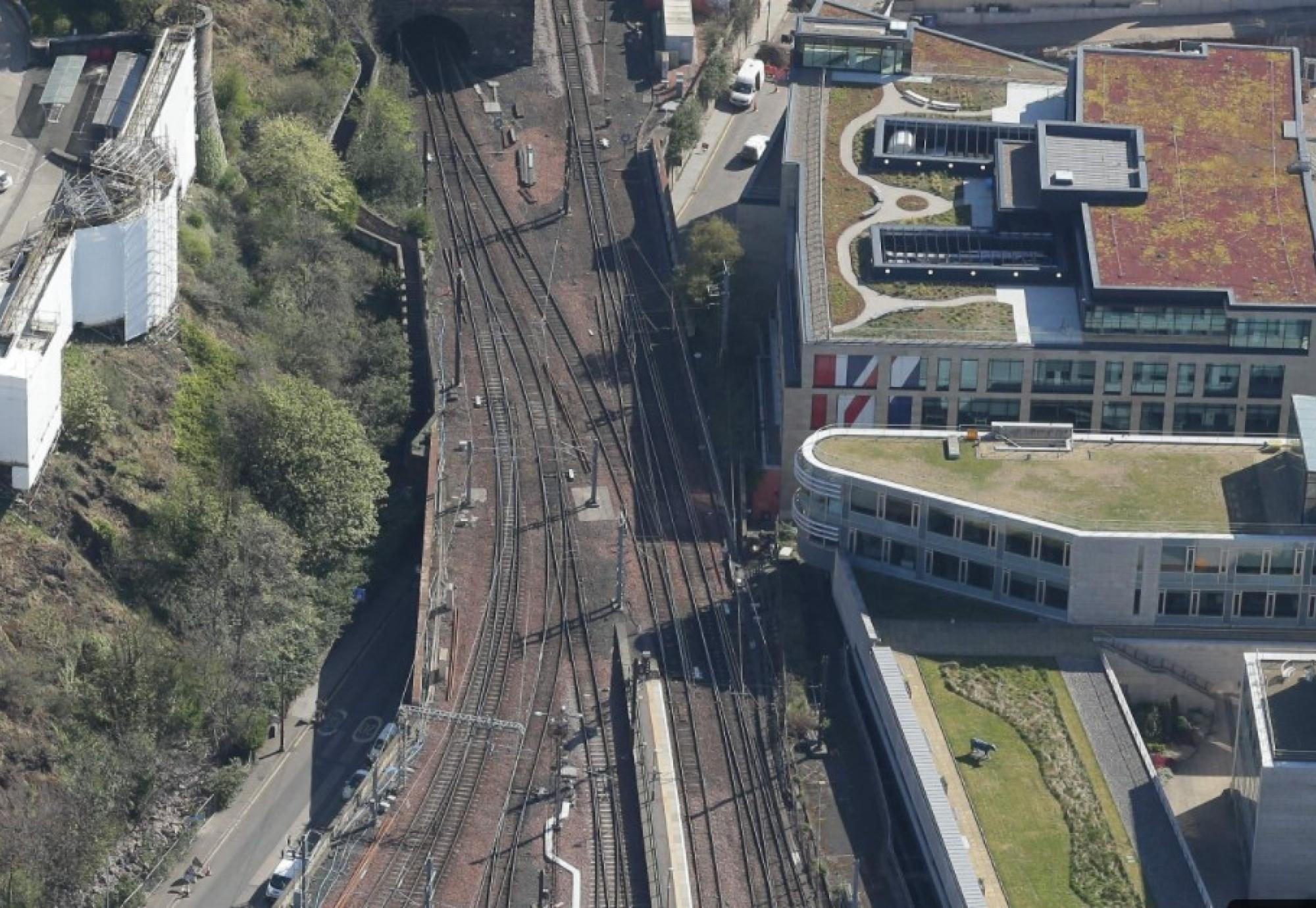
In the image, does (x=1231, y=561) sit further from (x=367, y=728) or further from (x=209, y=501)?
(x=209, y=501)

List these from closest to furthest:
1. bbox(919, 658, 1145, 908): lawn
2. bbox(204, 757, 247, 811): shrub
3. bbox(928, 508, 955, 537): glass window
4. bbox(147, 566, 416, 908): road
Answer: bbox(919, 658, 1145, 908): lawn
bbox(147, 566, 416, 908): road
bbox(204, 757, 247, 811): shrub
bbox(928, 508, 955, 537): glass window

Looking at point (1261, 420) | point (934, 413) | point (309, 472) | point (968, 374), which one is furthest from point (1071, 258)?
point (309, 472)

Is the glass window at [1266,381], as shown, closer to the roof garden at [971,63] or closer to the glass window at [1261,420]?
the glass window at [1261,420]

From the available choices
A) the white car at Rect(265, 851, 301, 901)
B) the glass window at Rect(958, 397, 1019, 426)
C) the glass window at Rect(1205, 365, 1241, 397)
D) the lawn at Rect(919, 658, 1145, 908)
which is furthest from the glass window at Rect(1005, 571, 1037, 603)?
the white car at Rect(265, 851, 301, 901)

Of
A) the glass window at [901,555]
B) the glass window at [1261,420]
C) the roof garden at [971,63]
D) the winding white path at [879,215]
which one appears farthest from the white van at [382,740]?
the roof garden at [971,63]

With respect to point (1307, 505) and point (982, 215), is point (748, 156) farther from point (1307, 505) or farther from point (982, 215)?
point (1307, 505)

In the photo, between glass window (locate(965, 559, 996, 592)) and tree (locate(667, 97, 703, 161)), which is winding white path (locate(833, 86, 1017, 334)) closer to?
tree (locate(667, 97, 703, 161))
